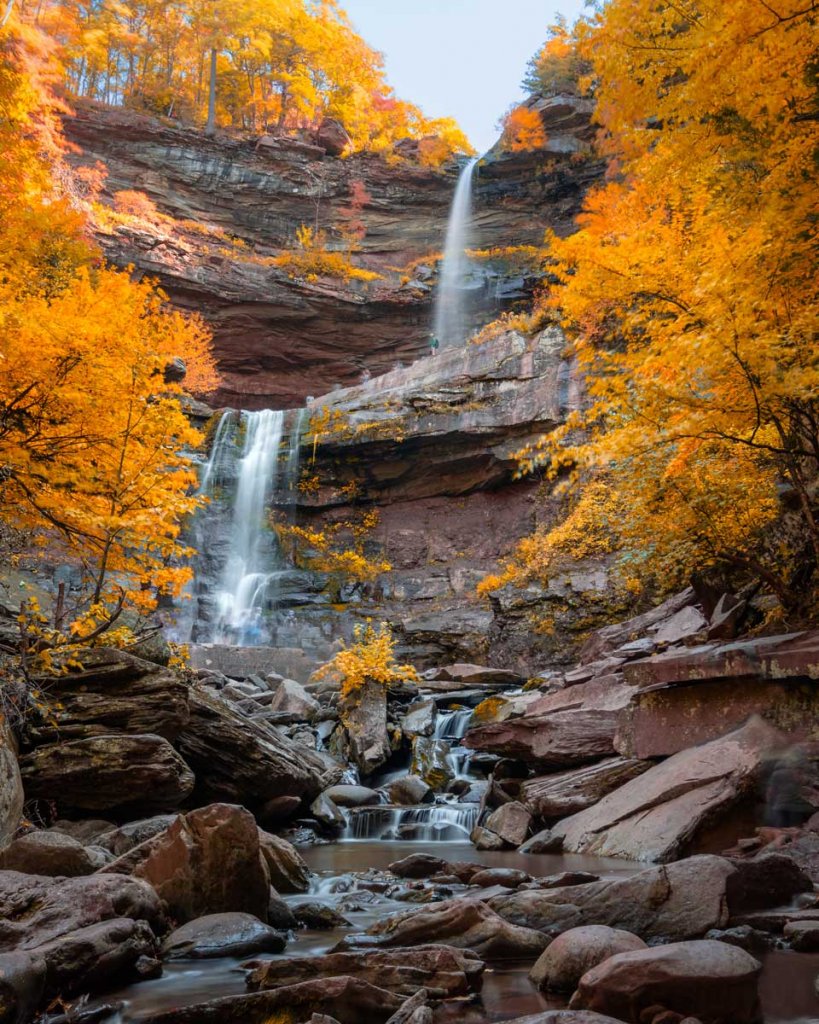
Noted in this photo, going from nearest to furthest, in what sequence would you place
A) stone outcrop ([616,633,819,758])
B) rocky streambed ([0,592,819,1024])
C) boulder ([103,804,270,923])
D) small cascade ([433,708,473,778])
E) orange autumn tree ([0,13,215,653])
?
rocky streambed ([0,592,819,1024]), boulder ([103,804,270,923]), stone outcrop ([616,633,819,758]), orange autumn tree ([0,13,215,653]), small cascade ([433,708,473,778])

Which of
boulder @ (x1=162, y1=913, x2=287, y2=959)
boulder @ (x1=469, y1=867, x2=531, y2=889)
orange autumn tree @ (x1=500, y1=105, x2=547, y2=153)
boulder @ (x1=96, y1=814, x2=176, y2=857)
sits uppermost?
orange autumn tree @ (x1=500, y1=105, x2=547, y2=153)

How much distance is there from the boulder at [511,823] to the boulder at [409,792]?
207 cm

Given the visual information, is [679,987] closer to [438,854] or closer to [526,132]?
[438,854]

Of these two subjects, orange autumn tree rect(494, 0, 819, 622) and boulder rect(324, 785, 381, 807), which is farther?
boulder rect(324, 785, 381, 807)

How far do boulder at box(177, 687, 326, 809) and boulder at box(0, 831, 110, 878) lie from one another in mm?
3037

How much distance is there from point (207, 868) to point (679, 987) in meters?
3.01

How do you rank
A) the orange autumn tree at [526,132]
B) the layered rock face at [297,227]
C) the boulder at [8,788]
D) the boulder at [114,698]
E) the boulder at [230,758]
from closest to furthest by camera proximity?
the boulder at [8,788] < the boulder at [114,698] < the boulder at [230,758] < the layered rock face at [297,227] < the orange autumn tree at [526,132]

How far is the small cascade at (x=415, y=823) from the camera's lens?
27.6 ft

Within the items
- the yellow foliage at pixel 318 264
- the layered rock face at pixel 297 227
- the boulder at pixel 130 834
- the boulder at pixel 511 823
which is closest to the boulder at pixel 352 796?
the boulder at pixel 511 823

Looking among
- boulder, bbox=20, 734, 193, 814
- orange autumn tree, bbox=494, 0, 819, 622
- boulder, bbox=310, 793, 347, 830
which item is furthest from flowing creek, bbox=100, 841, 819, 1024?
orange autumn tree, bbox=494, 0, 819, 622

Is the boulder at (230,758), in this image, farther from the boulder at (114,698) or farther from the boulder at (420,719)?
the boulder at (420,719)

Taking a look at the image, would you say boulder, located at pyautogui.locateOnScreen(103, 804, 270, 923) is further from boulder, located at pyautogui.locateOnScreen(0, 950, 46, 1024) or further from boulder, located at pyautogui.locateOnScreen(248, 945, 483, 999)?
boulder, located at pyautogui.locateOnScreen(0, 950, 46, 1024)

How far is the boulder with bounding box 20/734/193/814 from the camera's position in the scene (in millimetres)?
6777

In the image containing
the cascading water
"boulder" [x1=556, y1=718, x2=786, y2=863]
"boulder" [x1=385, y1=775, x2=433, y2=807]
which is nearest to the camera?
"boulder" [x1=556, y1=718, x2=786, y2=863]
